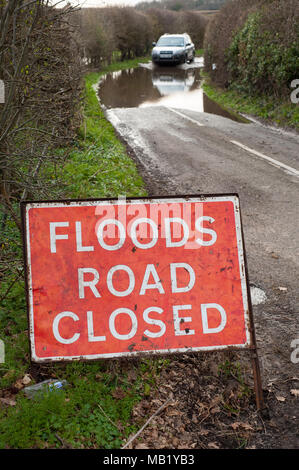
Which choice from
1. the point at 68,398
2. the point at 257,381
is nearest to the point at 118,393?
the point at 68,398

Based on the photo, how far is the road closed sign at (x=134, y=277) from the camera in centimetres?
331

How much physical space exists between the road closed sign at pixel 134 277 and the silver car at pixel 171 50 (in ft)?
95.3

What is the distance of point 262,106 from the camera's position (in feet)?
51.1

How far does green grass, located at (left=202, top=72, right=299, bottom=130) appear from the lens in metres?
13.6

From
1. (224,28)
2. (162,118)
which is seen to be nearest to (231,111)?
(162,118)

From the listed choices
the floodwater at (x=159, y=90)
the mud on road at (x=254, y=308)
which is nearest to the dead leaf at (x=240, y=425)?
the mud on road at (x=254, y=308)

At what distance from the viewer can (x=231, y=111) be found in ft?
54.3

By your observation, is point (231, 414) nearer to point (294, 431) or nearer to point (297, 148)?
point (294, 431)

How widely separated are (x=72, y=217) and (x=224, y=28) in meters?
20.5

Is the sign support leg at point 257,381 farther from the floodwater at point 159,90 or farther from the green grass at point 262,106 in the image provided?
the floodwater at point 159,90

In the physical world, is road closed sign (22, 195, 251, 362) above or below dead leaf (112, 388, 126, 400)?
above

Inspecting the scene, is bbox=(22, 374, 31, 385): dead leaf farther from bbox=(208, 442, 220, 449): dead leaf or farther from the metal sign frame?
bbox=(208, 442, 220, 449): dead leaf

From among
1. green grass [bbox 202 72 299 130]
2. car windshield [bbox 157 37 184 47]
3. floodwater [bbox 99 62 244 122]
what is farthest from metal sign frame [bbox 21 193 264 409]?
car windshield [bbox 157 37 184 47]

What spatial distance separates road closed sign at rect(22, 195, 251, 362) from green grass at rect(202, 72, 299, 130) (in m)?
10.6
